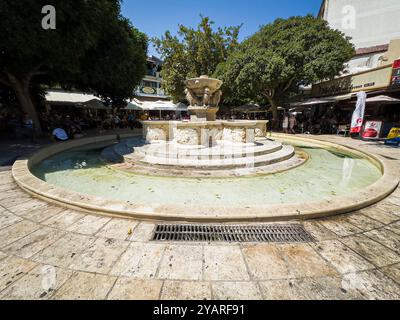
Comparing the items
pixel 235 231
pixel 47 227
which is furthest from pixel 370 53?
pixel 47 227

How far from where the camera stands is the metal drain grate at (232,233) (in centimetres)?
280

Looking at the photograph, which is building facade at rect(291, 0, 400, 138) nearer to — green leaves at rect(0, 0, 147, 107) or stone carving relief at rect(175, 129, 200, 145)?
stone carving relief at rect(175, 129, 200, 145)

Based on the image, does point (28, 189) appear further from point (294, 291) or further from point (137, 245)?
point (294, 291)

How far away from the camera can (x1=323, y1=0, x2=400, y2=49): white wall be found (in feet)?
82.5

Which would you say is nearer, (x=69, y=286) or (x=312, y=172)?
(x=69, y=286)

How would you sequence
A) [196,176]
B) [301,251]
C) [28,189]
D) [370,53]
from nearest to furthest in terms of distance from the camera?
[301,251], [28,189], [196,176], [370,53]

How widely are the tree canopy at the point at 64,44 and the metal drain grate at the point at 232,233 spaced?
9.27 meters

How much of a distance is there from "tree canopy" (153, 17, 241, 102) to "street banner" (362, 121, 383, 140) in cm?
1688

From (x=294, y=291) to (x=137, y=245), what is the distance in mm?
1997

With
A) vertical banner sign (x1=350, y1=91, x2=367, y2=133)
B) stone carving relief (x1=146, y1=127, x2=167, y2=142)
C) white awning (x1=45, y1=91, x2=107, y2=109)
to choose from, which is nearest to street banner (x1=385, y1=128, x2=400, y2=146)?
vertical banner sign (x1=350, y1=91, x2=367, y2=133)

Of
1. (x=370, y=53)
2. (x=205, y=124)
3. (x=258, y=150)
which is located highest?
(x=370, y=53)

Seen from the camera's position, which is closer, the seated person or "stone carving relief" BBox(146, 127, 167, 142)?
"stone carving relief" BBox(146, 127, 167, 142)

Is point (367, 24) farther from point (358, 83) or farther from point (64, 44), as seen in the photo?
point (64, 44)
